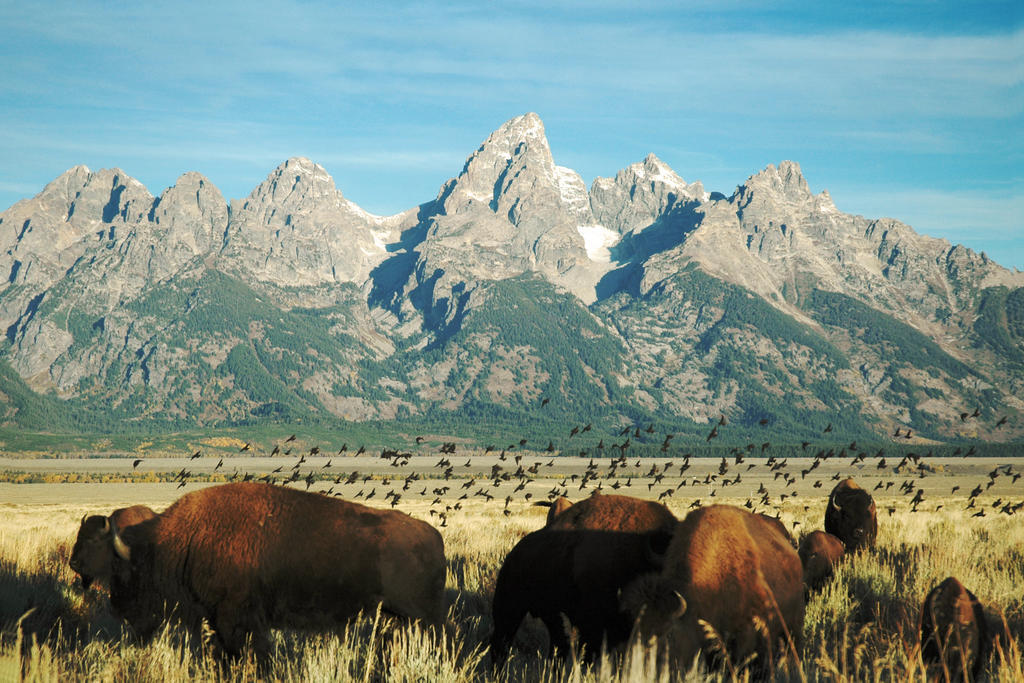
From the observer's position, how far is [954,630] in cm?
748

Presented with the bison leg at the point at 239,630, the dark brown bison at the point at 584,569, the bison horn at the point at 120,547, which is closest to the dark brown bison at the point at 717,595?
the dark brown bison at the point at 584,569

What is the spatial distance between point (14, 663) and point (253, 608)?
183 cm

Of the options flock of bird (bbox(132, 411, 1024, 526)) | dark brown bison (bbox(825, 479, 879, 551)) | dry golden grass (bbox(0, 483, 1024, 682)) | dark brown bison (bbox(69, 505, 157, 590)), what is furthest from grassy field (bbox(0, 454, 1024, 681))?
flock of bird (bbox(132, 411, 1024, 526))

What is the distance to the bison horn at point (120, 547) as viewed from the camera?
7445mm

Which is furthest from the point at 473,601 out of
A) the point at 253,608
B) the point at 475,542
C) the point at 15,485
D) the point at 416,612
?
the point at 15,485

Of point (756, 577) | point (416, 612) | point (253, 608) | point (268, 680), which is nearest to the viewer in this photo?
point (756, 577)

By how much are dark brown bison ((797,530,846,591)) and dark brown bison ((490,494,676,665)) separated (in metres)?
4.09

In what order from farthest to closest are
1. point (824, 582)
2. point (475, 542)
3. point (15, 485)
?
1. point (15, 485)
2. point (475, 542)
3. point (824, 582)

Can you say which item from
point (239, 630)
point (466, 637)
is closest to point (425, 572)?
point (466, 637)

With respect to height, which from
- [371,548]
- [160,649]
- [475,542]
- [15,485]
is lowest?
[15,485]

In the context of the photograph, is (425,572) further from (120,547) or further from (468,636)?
(120,547)

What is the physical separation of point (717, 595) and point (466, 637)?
3.78 metres

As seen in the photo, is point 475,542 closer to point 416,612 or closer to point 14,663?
point 416,612

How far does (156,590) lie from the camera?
767cm
